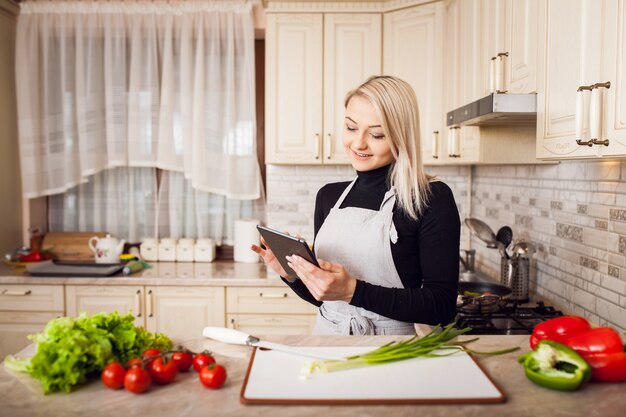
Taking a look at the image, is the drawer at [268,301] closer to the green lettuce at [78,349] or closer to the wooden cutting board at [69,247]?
the wooden cutting board at [69,247]

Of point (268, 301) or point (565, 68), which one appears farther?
point (268, 301)

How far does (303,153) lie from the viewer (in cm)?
366

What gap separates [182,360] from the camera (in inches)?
50.1

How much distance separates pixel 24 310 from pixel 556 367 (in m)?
3.24

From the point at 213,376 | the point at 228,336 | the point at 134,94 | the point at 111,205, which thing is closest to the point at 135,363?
the point at 213,376

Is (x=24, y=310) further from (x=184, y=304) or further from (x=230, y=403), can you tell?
(x=230, y=403)

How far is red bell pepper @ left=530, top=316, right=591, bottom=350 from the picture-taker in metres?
1.36

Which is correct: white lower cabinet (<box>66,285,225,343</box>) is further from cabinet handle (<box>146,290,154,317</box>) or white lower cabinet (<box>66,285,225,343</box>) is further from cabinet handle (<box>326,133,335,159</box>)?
cabinet handle (<box>326,133,335,159</box>)

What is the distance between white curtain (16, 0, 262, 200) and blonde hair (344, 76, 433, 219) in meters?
2.32

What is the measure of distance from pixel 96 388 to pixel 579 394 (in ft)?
3.25

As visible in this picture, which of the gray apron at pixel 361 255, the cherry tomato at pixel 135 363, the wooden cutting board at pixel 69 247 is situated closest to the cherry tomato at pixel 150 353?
the cherry tomato at pixel 135 363

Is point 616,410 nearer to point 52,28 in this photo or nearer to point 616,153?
point 616,153

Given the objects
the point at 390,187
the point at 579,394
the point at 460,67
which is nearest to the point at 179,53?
the point at 460,67

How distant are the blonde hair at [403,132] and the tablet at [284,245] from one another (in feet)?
1.32
